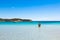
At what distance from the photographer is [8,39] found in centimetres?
657

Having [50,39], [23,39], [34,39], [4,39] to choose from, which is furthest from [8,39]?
[50,39]

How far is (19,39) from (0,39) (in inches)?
30.6

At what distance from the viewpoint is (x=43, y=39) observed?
674 centimetres

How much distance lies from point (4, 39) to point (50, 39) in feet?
6.37

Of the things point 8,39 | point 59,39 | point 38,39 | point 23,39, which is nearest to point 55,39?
point 59,39

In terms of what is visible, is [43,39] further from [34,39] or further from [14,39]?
[14,39]

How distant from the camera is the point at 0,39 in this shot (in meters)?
6.43

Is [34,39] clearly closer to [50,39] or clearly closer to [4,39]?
[50,39]

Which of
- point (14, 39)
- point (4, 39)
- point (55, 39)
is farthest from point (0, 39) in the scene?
point (55, 39)

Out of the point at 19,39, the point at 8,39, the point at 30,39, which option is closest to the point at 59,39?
the point at 30,39

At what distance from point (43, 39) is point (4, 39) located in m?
1.65

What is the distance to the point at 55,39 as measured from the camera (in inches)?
263

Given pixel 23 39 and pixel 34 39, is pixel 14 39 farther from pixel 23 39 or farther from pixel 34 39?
pixel 34 39

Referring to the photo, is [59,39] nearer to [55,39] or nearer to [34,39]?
[55,39]
